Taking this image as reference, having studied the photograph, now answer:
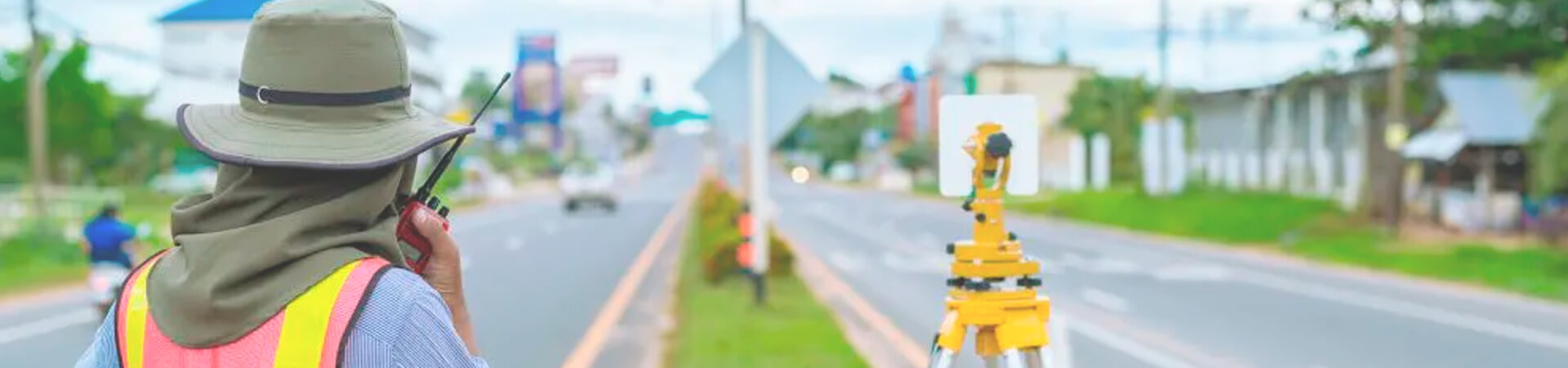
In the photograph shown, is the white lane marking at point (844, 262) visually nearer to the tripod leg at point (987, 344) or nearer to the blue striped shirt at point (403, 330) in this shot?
the tripod leg at point (987, 344)

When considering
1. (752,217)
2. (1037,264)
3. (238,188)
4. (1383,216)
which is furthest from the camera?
(1383,216)

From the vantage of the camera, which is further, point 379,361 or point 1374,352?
point 1374,352

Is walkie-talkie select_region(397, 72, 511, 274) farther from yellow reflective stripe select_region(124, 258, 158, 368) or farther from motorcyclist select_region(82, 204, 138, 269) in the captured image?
motorcyclist select_region(82, 204, 138, 269)

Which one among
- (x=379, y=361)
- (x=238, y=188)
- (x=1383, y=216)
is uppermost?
(x=238, y=188)

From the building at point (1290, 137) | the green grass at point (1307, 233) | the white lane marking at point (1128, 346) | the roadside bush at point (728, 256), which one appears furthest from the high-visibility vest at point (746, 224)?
the building at point (1290, 137)

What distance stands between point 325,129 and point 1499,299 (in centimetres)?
2237

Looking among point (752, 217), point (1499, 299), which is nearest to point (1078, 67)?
point (1499, 299)

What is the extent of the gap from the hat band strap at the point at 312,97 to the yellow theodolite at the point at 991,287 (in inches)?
146

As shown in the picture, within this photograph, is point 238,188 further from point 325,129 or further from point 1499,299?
point 1499,299

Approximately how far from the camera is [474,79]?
87.5m

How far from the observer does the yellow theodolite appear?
20.2 ft

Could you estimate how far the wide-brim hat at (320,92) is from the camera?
8.11 ft

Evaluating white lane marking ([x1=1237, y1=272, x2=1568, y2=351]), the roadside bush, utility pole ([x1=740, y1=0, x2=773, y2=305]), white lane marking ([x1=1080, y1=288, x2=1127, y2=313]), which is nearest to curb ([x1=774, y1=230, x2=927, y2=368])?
the roadside bush

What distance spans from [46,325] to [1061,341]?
350 inches
